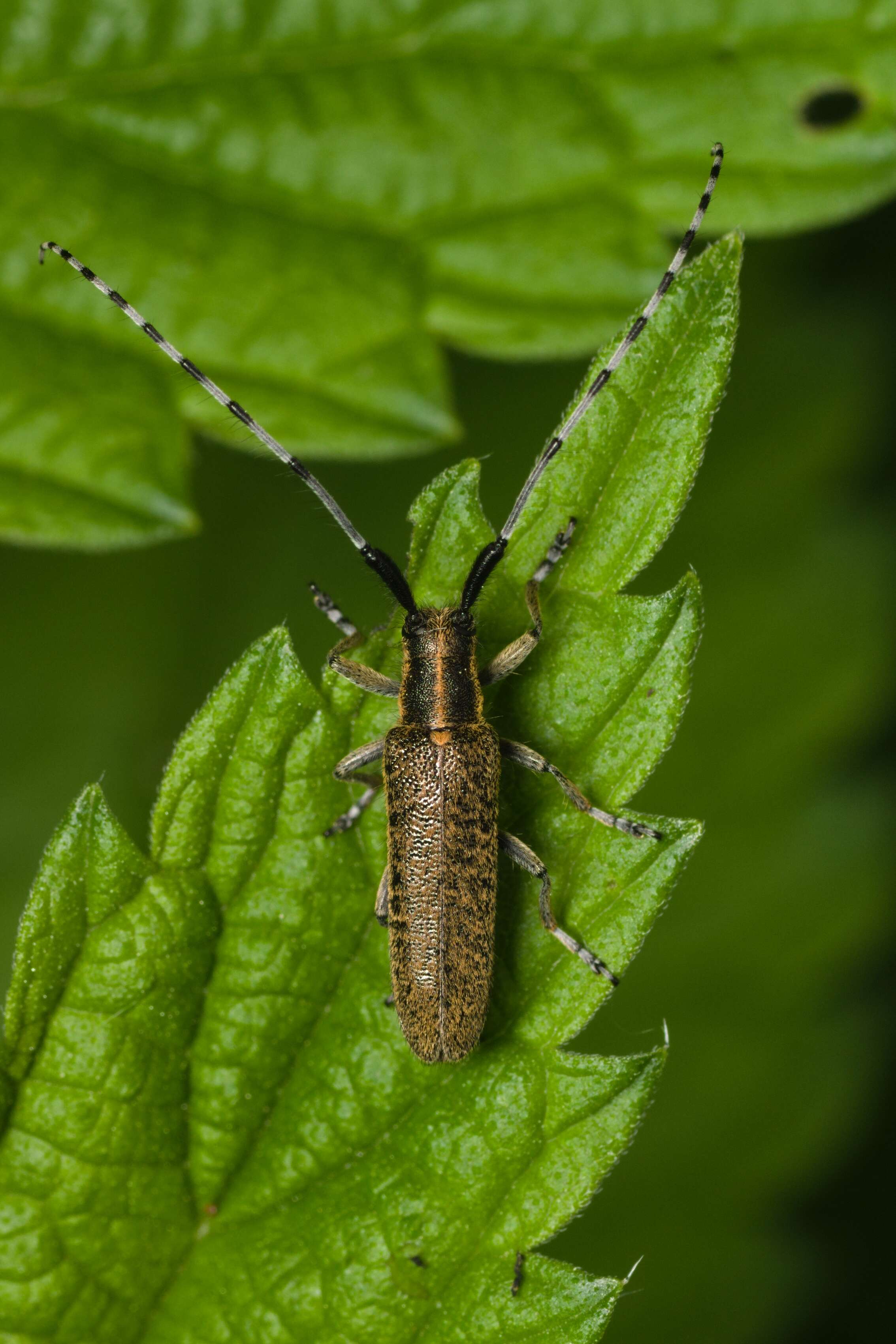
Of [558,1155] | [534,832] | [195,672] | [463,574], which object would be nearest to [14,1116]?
[558,1155]

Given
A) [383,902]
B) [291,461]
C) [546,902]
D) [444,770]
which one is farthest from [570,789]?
[291,461]

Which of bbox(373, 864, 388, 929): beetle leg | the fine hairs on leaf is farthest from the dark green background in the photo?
the fine hairs on leaf

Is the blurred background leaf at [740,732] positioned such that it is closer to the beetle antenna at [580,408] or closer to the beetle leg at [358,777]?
the beetle leg at [358,777]

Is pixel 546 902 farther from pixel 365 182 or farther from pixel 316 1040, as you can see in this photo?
pixel 365 182

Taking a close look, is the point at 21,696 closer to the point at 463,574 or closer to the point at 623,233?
the point at 463,574

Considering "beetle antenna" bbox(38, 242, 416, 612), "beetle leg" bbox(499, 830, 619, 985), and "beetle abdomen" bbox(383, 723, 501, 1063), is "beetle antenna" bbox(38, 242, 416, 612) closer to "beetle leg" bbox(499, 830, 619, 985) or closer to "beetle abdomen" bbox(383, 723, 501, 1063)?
"beetle abdomen" bbox(383, 723, 501, 1063)

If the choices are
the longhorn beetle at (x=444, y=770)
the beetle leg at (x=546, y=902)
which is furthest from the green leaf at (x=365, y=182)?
the beetle leg at (x=546, y=902)

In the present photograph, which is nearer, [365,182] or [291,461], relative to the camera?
[291,461]

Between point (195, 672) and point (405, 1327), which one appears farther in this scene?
point (195, 672)
